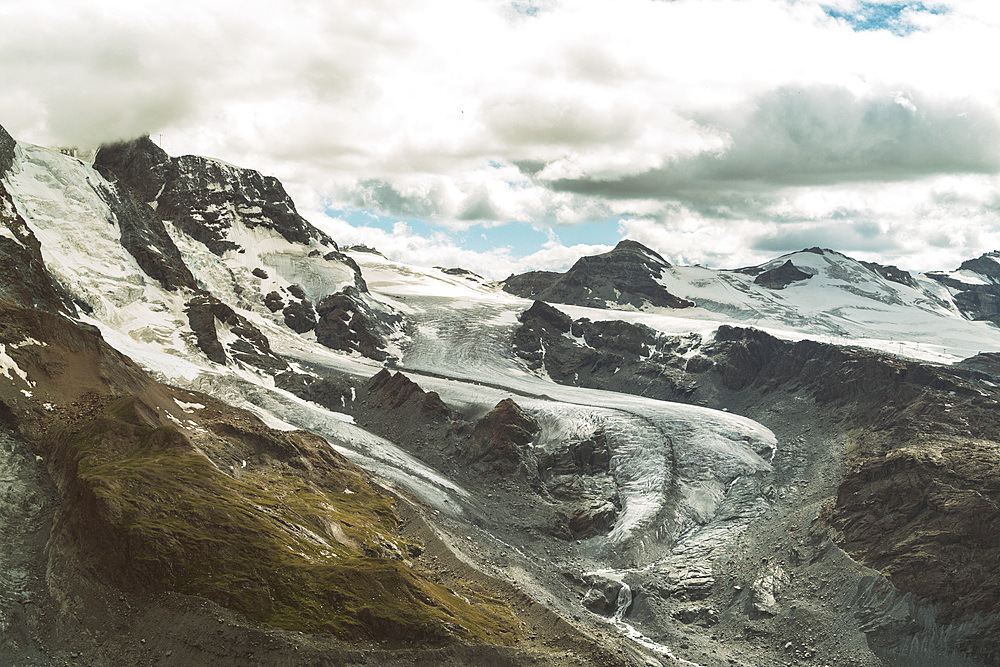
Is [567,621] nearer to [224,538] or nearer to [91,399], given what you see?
[224,538]

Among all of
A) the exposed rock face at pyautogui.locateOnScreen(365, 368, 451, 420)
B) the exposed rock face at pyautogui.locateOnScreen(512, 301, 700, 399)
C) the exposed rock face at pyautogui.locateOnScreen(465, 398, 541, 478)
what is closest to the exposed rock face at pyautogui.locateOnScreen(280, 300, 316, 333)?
the exposed rock face at pyautogui.locateOnScreen(512, 301, 700, 399)

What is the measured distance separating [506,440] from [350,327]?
8190cm

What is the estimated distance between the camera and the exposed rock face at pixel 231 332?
5039 inches

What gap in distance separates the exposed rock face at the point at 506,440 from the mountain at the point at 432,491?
0.43 metres

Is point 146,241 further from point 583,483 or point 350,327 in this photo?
point 583,483

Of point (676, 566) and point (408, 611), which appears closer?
point (408, 611)

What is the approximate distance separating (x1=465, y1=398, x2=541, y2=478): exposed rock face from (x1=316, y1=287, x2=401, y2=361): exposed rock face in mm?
64694

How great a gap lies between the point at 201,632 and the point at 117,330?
91591 millimetres

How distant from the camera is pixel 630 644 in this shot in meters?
66.6

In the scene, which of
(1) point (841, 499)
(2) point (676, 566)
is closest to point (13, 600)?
(2) point (676, 566)

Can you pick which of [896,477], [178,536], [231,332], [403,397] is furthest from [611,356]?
[178,536]

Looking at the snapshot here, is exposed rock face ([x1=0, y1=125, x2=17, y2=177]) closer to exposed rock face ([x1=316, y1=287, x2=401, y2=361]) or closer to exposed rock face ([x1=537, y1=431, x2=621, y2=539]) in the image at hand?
exposed rock face ([x1=316, y1=287, x2=401, y2=361])

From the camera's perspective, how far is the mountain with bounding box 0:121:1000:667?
151 ft

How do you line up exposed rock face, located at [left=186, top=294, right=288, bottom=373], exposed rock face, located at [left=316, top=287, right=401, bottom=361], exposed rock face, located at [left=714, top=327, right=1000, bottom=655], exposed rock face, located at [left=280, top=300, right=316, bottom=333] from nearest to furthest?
1. exposed rock face, located at [left=714, top=327, right=1000, bottom=655]
2. exposed rock face, located at [left=186, top=294, right=288, bottom=373]
3. exposed rock face, located at [left=316, top=287, right=401, bottom=361]
4. exposed rock face, located at [left=280, top=300, right=316, bottom=333]
